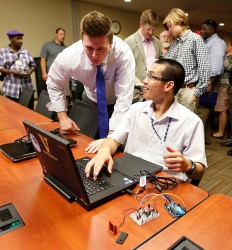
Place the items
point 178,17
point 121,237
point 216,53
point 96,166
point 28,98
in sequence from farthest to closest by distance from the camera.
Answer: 1. point 216,53
2. point 28,98
3. point 178,17
4. point 96,166
5. point 121,237

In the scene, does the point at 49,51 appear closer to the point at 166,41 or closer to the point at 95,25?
the point at 166,41

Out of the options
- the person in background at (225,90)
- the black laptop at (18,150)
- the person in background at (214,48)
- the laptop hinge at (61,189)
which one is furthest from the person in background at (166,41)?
the laptop hinge at (61,189)

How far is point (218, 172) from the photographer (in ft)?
9.27

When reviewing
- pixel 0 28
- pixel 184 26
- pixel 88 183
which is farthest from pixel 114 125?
pixel 0 28

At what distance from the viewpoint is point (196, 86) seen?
250 centimetres

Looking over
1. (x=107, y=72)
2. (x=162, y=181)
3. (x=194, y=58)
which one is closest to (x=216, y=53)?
(x=194, y=58)

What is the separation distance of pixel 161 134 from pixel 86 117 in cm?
83

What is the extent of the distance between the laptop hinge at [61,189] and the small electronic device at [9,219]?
181mm

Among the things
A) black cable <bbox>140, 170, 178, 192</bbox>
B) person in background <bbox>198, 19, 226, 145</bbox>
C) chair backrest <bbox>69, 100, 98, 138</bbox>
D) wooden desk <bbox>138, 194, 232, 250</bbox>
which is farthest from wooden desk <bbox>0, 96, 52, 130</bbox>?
person in background <bbox>198, 19, 226, 145</bbox>

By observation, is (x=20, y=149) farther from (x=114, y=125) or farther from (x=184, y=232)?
(x=184, y=232)

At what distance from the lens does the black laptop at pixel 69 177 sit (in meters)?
0.82

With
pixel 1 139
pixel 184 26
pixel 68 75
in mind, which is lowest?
pixel 1 139

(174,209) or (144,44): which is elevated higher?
(144,44)

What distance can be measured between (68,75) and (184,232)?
1477 mm
